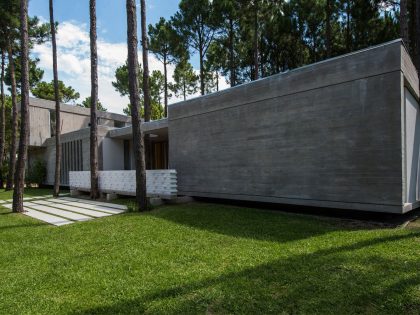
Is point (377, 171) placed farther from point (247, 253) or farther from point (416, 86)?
point (247, 253)

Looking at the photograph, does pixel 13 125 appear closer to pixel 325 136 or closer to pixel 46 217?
pixel 46 217

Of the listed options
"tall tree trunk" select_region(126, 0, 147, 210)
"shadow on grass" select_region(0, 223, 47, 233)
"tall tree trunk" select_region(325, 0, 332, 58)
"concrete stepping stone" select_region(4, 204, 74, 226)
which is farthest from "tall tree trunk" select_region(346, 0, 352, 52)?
"shadow on grass" select_region(0, 223, 47, 233)

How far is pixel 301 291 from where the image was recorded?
319cm

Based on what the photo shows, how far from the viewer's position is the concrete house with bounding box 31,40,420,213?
586 centimetres

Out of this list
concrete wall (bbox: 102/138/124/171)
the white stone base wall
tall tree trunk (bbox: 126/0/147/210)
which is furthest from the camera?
concrete wall (bbox: 102/138/124/171)

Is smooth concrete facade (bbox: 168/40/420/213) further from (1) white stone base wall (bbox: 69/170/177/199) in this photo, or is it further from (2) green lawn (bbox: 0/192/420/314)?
(1) white stone base wall (bbox: 69/170/177/199)

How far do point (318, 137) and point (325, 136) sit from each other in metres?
0.16

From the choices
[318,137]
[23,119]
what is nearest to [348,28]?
[318,137]

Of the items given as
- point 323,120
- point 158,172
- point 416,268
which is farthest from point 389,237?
point 158,172

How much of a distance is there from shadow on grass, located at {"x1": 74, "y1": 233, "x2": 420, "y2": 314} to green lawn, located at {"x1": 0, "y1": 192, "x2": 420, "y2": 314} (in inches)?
0.4

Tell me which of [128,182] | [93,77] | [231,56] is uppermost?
[231,56]

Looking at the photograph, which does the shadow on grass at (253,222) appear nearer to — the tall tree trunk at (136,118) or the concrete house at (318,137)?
the concrete house at (318,137)

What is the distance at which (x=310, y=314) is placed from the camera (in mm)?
2754

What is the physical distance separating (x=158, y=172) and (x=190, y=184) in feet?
3.76
